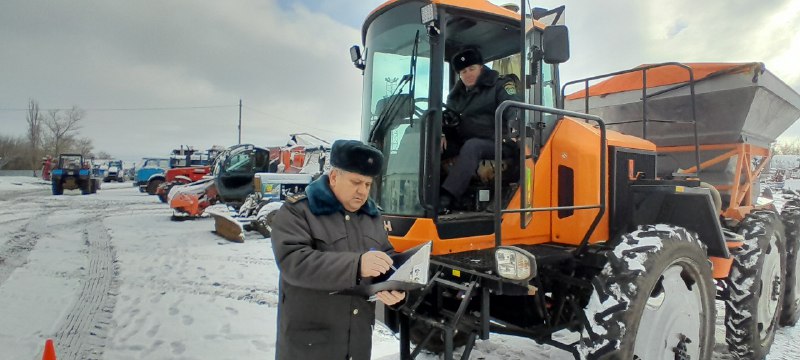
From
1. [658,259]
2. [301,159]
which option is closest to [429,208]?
[658,259]

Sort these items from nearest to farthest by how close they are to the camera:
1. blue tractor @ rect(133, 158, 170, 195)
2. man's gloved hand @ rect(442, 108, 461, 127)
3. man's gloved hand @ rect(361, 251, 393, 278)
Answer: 1. man's gloved hand @ rect(361, 251, 393, 278)
2. man's gloved hand @ rect(442, 108, 461, 127)
3. blue tractor @ rect(133, 158, 170, 195)

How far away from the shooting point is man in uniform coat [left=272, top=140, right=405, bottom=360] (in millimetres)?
1773

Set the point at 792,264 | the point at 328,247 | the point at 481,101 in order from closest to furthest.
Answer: the point at 328,247, the point at 481,101, the point at 792,264

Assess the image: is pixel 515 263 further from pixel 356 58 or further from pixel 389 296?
pixel 356 58

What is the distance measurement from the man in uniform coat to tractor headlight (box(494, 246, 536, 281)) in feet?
2.00

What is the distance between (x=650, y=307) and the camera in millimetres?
2611

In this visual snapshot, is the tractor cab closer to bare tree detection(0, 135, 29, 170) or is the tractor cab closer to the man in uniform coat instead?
the man in uniform coat

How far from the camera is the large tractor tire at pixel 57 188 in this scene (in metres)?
22.0

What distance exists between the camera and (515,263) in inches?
82.8

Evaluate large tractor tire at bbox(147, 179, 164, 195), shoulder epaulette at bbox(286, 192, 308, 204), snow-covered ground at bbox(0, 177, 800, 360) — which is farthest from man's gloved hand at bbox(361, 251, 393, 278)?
large tractor tire at bbox(147, 179, 164, 195)

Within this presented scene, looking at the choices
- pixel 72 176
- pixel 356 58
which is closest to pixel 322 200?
pixel 356 58

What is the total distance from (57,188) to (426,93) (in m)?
25.9

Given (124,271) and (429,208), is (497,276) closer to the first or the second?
(429,208)

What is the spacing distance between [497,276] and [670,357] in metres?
1.43
